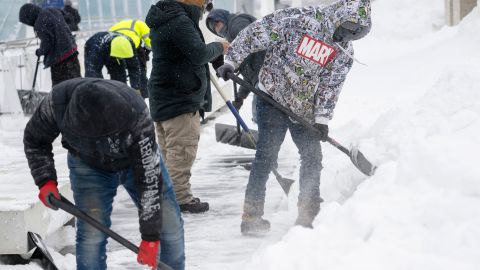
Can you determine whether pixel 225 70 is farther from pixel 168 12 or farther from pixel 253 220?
pixel 253 220

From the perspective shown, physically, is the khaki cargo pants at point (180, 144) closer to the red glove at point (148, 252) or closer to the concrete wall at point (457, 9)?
the red glove at point (148, 252)

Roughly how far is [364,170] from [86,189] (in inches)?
102

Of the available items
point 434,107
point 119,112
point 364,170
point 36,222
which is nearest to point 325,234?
point 119,112

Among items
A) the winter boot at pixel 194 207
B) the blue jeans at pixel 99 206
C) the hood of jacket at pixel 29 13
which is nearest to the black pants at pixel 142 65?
the hood of jacket at pixel 29 13

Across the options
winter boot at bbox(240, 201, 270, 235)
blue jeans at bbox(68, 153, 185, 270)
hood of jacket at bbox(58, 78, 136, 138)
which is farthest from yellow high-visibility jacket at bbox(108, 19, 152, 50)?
hood of jacket at bbox(58, 78, 136, 138)

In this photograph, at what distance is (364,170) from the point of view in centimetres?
587

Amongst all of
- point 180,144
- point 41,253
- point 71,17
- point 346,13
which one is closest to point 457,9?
point 71,17

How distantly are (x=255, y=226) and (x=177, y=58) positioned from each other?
133 centimetres

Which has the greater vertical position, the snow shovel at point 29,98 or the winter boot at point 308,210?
the winter boot at point 308,210

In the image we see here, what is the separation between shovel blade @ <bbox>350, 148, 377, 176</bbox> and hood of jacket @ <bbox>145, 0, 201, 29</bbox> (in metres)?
1.50

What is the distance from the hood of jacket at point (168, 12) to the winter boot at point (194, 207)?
4.54 ft

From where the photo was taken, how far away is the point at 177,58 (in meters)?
5.77

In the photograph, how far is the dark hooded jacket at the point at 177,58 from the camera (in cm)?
562

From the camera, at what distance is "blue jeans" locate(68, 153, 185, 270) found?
12.6ft
